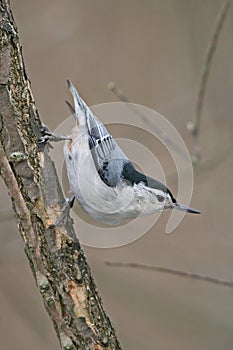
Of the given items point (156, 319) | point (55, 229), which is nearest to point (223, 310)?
point (156, 319)

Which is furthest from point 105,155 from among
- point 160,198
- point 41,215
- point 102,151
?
point 41,215

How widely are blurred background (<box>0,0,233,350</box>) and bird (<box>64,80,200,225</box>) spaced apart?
0.35m

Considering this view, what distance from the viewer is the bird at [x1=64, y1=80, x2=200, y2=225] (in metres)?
1.89

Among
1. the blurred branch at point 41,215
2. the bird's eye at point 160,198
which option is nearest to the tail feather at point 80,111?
the bird's eye at point 160,198

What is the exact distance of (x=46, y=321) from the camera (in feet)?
8.43

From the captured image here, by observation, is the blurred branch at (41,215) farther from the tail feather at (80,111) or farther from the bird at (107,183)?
the tail feather at (80,111)

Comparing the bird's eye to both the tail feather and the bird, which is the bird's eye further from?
the tail feather

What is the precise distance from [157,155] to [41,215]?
177cm

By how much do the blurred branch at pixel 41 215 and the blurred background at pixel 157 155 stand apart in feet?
2.73

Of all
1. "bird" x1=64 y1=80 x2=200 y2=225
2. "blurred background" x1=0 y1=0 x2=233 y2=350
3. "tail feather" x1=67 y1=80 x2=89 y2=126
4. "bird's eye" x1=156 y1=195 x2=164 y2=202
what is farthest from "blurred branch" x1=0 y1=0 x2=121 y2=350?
"blurred background" x1=0 y1=0 x2=233 y2=350

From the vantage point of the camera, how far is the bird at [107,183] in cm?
189

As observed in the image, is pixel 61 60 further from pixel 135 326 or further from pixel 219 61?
pixel 135 326

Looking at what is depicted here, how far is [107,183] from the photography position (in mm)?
1916

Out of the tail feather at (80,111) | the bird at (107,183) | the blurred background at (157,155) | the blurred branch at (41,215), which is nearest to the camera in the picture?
the blurred branch at (41,215)
